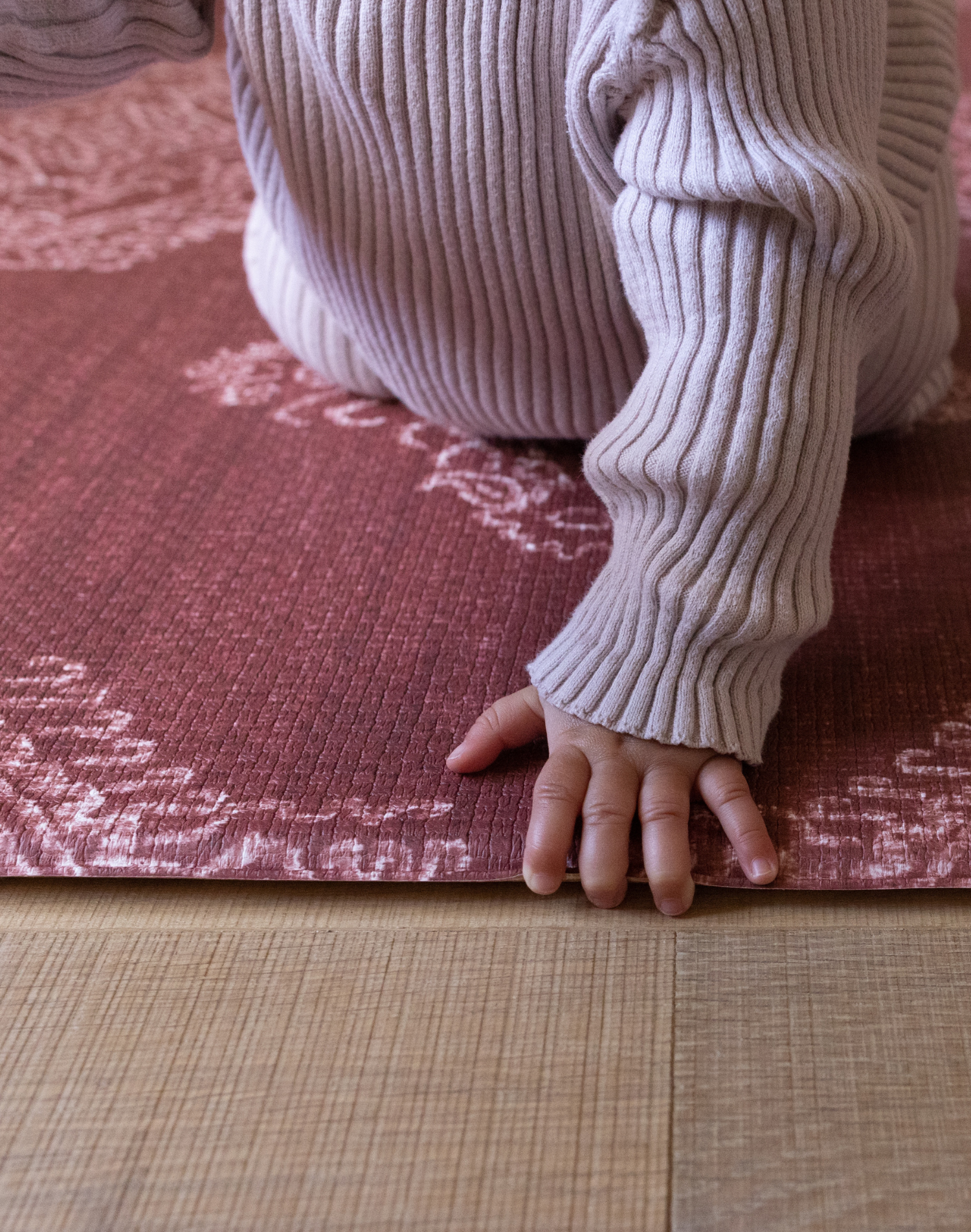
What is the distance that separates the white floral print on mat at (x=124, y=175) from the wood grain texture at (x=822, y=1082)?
0.79 metres

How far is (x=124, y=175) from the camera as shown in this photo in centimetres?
121

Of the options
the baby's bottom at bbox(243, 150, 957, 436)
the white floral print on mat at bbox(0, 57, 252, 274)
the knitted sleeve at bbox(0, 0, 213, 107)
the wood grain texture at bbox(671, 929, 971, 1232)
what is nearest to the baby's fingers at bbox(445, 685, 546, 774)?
the wood grain texture at bbox(671, 929, 971, 1232)

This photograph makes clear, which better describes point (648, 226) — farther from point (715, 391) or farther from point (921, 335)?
point (921, 335)

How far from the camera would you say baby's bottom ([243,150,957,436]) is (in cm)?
69

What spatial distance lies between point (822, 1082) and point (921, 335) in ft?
1.46

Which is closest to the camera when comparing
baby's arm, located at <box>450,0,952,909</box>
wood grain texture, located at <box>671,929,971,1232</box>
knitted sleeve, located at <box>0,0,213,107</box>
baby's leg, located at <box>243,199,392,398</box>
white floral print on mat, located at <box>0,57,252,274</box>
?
wood grain texture, located at <box>671,929,971,1232</box>

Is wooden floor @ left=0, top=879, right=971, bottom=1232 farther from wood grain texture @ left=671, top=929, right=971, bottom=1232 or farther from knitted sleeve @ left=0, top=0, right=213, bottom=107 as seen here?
knitted sleeve @ left=0, top=0, right=213, bottom=107

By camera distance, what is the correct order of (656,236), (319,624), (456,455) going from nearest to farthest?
(656,236) < (319,624) < (456,455)

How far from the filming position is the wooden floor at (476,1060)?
1.24 ft

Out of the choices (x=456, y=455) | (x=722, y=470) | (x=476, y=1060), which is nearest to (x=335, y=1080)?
(x=476, y=1060)

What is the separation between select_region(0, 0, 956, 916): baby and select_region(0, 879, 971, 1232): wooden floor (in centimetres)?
4

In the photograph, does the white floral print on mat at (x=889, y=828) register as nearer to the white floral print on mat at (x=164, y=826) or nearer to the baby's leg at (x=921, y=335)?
the white floral print on mat at (x=164, y=826)

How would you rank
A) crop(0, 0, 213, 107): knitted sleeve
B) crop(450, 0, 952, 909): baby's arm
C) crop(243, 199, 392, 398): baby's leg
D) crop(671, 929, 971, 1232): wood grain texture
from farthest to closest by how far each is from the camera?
1. crop(243, 199, 392, 398): baby's leg
2. crop(0, 0, 213, 107): knitted sleeve
3. crop(450, 0, 952, 909): baby's arm
4. crop(671, 929, 971, 1232): wood grain texture

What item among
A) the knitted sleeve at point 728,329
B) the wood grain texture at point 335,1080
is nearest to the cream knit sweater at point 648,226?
the knitted sleeve at point 728,329
